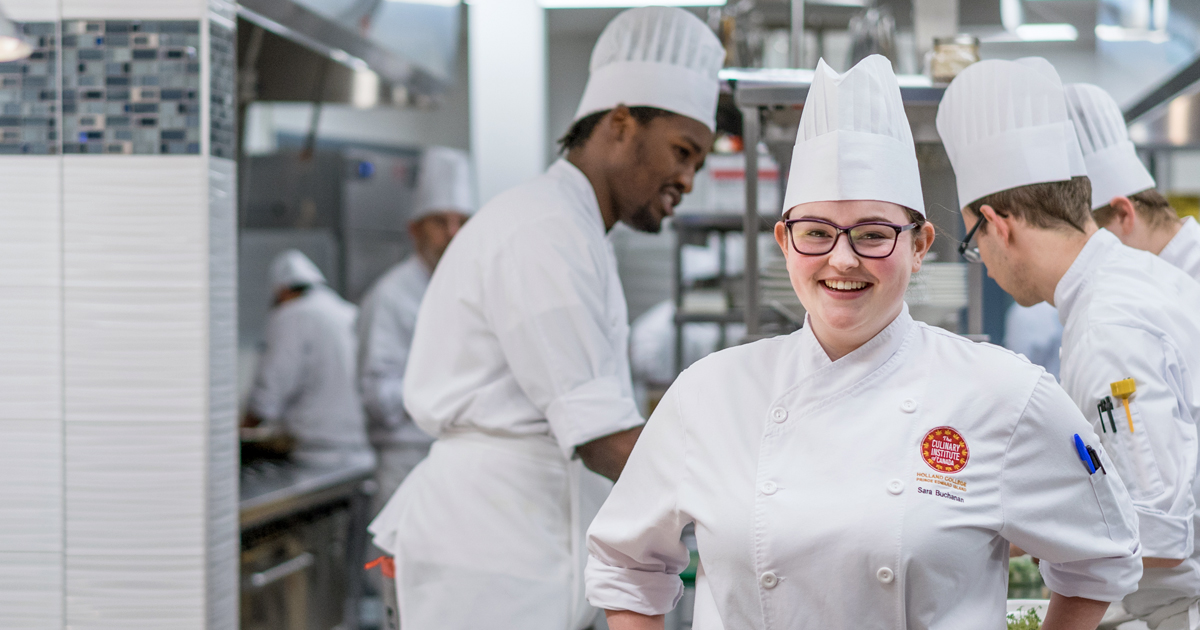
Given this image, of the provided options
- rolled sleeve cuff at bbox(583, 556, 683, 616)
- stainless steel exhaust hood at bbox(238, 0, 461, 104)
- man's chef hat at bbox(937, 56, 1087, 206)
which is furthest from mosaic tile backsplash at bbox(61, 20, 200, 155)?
man's chef hat at bbox(937, 56, 1087, 206)

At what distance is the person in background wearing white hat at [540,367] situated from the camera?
161cm

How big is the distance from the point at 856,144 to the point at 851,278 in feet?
0.52

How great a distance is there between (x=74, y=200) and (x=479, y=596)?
101 centimetres

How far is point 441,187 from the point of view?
4.13 meters

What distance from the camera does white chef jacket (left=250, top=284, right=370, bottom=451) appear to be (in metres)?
3.93

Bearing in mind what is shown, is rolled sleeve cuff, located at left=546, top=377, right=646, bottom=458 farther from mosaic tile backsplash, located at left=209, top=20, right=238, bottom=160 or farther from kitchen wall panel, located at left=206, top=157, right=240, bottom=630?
mosaic tile backsplash, located at left=209, top=20, right=238, bottom=160

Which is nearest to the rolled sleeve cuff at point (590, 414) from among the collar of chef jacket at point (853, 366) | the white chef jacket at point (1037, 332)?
the collar of chef jacket at point (853, 366)

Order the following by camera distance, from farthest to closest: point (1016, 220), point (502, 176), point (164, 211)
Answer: point (502, 176) < point (164, 211) < point (1016, 220)

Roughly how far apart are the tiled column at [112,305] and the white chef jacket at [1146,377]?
4.73 feet

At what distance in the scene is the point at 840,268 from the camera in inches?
41.2

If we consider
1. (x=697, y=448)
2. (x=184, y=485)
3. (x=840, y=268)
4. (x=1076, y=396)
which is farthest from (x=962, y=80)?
(x=184, y=485)

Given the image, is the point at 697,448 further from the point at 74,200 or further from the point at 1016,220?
the point at 74,200

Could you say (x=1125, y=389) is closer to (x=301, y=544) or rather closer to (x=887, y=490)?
(x=887, y=490)

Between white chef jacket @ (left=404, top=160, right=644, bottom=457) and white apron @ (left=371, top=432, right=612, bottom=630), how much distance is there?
0.06m
